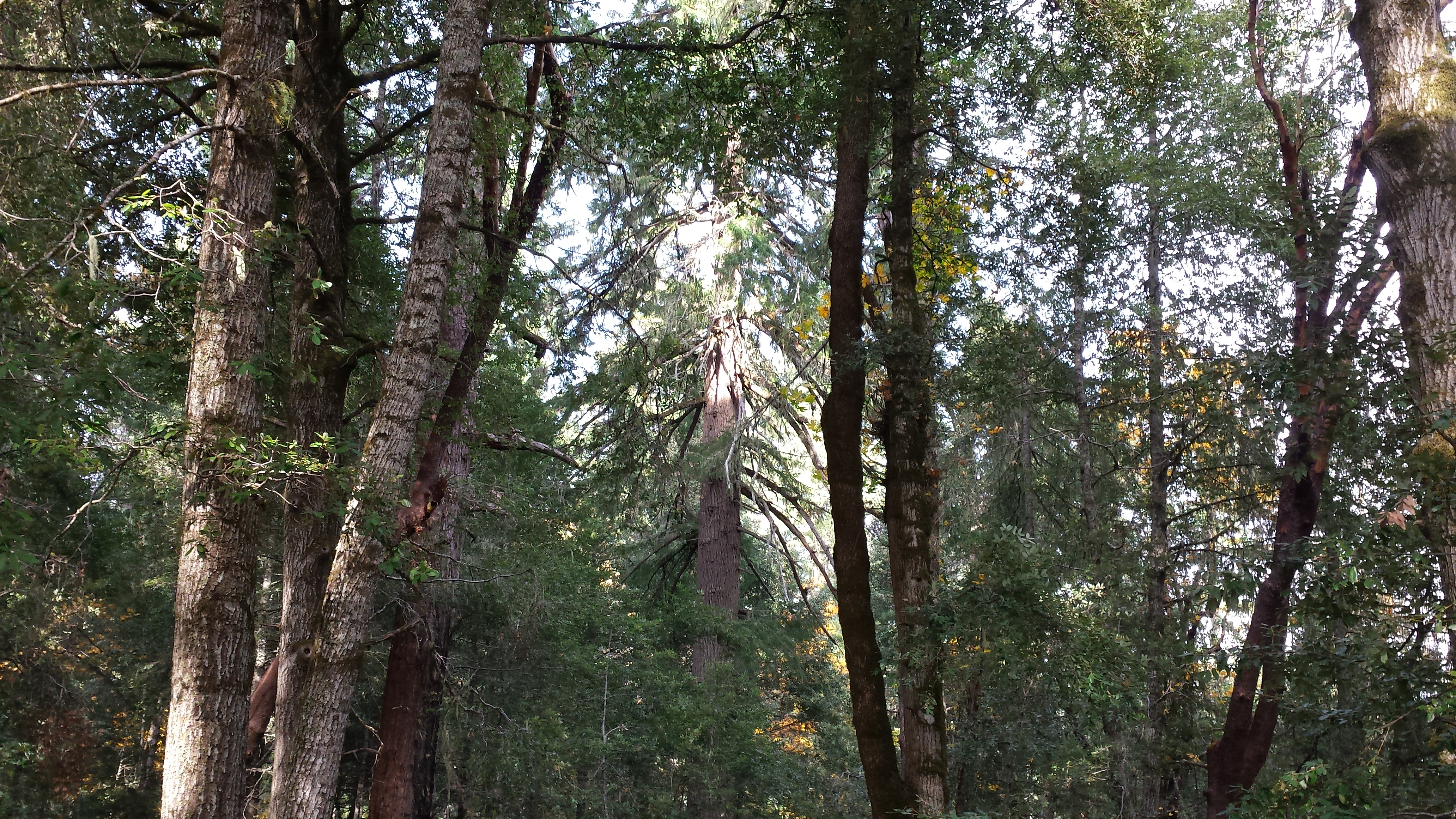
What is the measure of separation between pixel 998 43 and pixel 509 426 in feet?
20.1

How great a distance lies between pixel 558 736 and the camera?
11.1m

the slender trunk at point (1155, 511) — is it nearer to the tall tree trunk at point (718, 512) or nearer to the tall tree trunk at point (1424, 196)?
the tall tree trunk at point (1424, 196)

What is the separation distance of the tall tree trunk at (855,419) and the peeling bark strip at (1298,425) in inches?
107

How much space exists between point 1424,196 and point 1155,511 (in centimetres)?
565

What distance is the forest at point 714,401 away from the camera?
5.23 meters

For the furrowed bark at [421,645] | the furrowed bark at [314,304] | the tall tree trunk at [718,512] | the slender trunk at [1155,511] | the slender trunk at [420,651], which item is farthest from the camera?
the tall tree trunk at [718,512]

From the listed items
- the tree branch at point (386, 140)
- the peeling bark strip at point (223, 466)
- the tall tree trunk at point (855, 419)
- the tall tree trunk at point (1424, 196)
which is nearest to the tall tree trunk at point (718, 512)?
the tall tree trunk at point (855, 419)

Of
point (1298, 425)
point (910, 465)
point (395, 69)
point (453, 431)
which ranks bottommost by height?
point (910, 465)

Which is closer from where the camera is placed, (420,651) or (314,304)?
(314,304)

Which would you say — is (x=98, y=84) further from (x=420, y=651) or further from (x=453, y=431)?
(x=420, y=651)

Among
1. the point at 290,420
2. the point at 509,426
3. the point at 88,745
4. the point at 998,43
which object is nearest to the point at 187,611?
the point at 290,420

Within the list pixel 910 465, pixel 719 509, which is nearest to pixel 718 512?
pixel 719 509

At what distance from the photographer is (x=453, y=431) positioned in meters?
7.27

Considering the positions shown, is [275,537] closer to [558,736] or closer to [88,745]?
[558,736]
